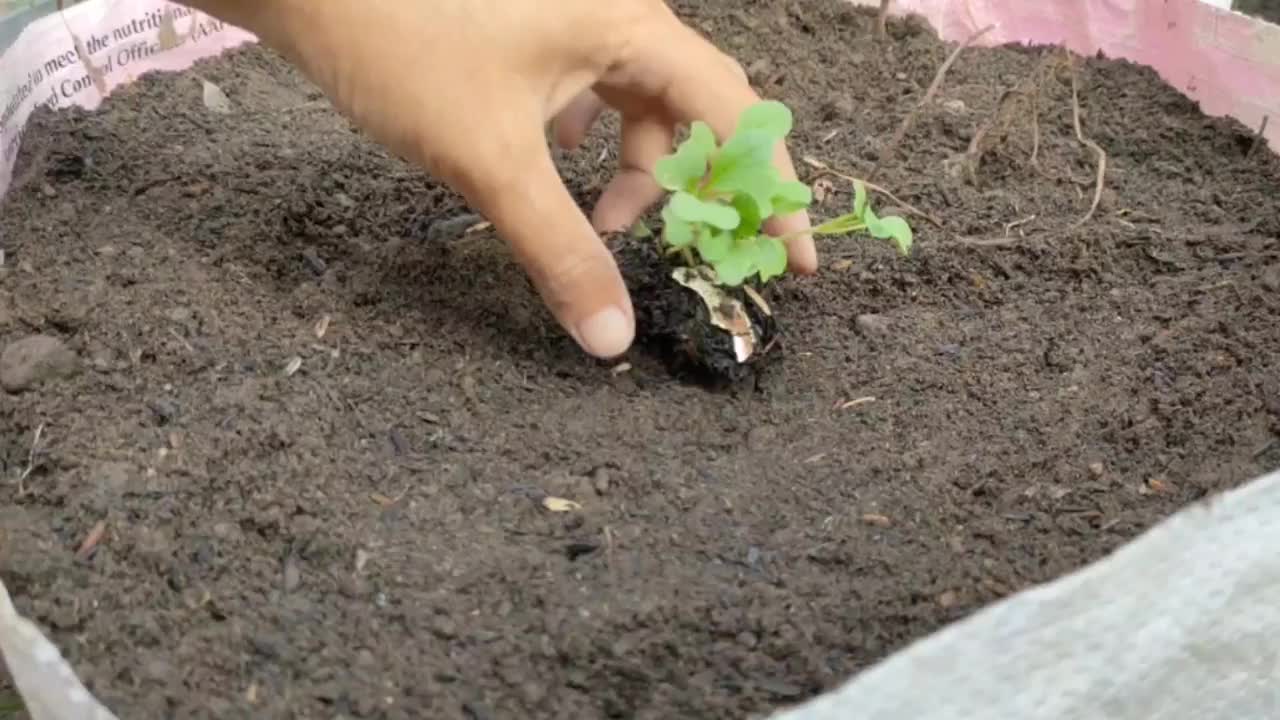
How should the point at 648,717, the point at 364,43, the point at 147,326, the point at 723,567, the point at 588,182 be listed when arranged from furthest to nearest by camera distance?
the point at 588,182 → the point at 147,326 → the point at 364,43 → the point at 723,567 → the point at 648,717

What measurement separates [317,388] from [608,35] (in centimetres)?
42

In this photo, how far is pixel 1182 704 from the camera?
0.89 meters

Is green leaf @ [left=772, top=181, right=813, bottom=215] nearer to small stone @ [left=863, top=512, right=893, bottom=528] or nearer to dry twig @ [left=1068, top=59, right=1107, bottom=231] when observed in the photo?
small stone @ [left=863, top=512, right=893, bottom=528]

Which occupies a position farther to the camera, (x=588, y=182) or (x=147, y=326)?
(x=588, y=182)

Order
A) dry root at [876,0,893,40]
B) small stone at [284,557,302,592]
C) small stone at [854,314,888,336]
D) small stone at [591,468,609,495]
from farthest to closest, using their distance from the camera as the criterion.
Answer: dry root at [876,0,893,40], small stone at [854,314,888,336], small stone at [591,468,609,495], small stone at [284,557,302,592]

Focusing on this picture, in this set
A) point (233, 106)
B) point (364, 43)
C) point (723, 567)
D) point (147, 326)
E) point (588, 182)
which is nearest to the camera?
point (723, 567)

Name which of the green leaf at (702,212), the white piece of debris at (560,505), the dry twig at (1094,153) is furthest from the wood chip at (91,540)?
the dry twig at (1094,153)

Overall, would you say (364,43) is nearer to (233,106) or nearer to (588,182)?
(588,182)

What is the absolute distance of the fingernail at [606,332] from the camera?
3.57 ft

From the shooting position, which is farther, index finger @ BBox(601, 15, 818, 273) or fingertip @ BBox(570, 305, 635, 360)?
index finger @ BBox(601, 15, 818, 273)

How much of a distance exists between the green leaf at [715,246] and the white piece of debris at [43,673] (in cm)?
58

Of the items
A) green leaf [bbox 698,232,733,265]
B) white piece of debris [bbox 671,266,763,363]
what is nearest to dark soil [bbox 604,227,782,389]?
white piece of debris [bbox 671,266,763,363]

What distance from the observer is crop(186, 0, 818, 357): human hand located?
1.06 meters

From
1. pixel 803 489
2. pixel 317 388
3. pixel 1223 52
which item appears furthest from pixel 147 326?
pixel 1223 52
